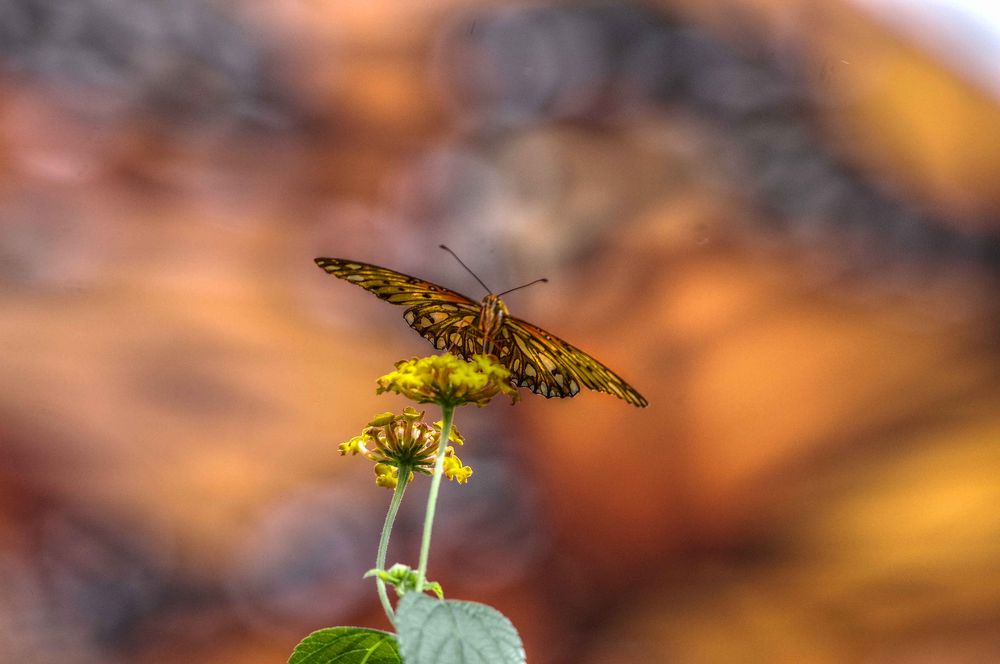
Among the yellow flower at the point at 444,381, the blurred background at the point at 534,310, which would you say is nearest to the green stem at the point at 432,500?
the yellow flower at the point at 444,381

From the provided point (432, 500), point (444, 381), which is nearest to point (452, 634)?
point (432, 500)

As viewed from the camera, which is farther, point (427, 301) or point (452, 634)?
point (427, 301)

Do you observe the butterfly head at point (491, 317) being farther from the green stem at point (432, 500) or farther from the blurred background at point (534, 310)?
the blurred background at point (534, 310)

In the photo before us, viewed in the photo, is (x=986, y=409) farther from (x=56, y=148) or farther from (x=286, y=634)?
(x=56, y=148)

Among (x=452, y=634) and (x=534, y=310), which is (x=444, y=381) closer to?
(x=452, y=634)

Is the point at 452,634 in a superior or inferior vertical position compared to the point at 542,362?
inferior

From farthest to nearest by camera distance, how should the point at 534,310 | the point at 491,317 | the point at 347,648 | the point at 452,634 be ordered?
the point at 534,310 → the point at 491,317 → the point at 347,648 → the point at 452,634

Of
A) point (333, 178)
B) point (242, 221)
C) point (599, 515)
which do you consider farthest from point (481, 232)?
point (599, 515)
